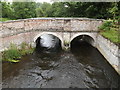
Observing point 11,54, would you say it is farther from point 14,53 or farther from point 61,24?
point 61,24

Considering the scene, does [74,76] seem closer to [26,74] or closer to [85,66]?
[85,66]

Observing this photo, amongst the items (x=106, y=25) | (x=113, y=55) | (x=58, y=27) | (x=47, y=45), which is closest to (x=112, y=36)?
(x=113, y=55)

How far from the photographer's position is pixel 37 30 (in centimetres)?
1677

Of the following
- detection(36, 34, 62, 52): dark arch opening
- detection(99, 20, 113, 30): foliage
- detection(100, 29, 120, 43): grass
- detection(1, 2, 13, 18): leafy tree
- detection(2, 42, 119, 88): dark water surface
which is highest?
detection(1, 2, 13, 18): leafy tree

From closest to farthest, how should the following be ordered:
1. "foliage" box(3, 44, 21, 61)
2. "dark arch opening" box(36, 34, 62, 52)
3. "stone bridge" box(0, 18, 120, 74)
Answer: "foliage" box(3, 44, 21, 61), "stone bridge" box(0, 18, 120, 74), "dark arch opening" box(36, 34, 62, 52)

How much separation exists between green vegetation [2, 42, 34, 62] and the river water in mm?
636

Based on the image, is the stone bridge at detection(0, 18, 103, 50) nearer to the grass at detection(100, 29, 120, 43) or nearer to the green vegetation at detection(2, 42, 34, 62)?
the green vegetation at detection(2, 42, 34, 62)

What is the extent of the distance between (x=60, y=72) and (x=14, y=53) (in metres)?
5.83

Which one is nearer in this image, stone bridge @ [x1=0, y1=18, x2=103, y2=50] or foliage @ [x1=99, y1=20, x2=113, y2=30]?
stone bridge @ [x1=0, y1=18, x2=103, y2=50]

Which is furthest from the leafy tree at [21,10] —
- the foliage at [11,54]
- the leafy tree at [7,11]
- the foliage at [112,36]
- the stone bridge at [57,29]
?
the foliage at [112,36]

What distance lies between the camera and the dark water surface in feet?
32.8

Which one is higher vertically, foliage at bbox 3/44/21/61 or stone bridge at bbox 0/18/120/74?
stone bridge at bbox 0/18/120/74

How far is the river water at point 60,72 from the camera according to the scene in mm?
10008

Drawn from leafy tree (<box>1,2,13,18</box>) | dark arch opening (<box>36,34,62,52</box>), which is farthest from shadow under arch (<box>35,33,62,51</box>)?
leafy tree (<box>1,2,13,18</box>)
